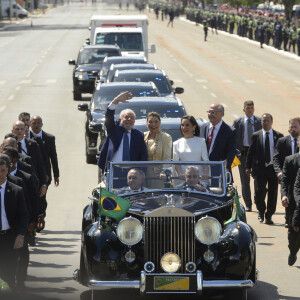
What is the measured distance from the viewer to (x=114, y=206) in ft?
32.0

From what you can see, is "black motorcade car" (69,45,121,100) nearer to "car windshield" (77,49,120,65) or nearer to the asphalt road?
"car windshield" (77,49,120,65)

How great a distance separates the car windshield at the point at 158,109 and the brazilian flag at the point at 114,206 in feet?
27.3

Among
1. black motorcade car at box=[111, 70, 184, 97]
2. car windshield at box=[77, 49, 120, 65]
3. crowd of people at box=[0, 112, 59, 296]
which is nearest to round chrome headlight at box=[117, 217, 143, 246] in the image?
crowd of people at box=[0, 112, 59, 296]

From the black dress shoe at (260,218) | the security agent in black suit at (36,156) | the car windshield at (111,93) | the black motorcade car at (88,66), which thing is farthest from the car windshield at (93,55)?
the security agent in black suit at (36,156)

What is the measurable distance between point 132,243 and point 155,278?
0.44m

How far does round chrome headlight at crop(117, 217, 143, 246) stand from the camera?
30.9ft

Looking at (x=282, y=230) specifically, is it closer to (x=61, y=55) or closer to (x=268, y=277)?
(x=268, y=277)

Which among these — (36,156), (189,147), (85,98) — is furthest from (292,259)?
(85,98)

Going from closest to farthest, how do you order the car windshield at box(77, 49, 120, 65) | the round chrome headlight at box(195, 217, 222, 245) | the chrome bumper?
the chrome bumper < the round chrome headlight at box(195, 217, 222, 245) < the car windshield at box(77, 49, 120, 65)

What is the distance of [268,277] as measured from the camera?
11.2m

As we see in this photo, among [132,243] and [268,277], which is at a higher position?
[132,243]

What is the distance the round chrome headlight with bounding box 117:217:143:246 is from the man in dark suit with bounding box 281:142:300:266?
2.65 meters

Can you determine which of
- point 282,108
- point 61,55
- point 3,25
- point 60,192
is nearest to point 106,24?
point 282,108

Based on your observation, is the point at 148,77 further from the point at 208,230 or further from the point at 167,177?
the point at 208,230
